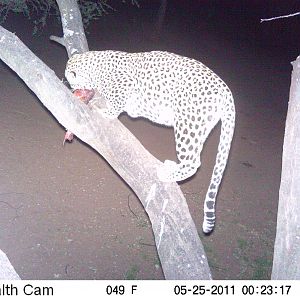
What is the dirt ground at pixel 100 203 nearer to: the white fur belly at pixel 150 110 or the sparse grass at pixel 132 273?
the sparse grass at pixel 132 273

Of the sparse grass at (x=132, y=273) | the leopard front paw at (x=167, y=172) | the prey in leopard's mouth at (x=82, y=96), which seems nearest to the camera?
the leopard front paw at (x=167, y=172)

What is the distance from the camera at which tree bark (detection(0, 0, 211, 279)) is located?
3.46m

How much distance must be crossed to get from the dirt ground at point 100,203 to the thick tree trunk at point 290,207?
369cm

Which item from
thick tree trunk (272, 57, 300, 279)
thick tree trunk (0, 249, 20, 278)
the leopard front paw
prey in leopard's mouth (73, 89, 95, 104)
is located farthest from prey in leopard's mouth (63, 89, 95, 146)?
thick tree trunk (272, 57, 300, 279)

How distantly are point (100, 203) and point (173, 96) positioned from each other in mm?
3595

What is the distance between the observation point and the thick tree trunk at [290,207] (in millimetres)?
2951

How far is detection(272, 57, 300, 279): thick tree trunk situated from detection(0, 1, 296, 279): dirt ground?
12.1ft

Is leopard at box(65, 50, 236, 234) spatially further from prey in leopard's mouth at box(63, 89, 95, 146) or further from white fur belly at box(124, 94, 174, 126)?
prey in leopard's mouth at box(63, 89, 95, 146)

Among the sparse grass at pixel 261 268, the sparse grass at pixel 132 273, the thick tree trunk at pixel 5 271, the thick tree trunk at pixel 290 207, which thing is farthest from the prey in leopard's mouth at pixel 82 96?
the sparse grass at pixel 261 268

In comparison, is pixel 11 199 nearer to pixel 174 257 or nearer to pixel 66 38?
pixel 66 38

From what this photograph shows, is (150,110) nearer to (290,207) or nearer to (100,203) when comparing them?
(290,207)

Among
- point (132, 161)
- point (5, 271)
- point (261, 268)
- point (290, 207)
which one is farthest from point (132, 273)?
point (290, 207)
